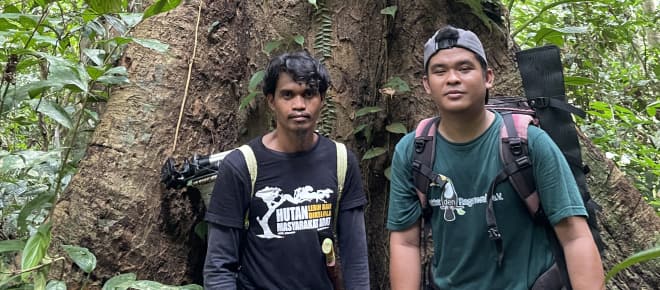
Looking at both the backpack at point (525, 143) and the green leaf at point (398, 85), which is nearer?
the backpack at point (525, 143)

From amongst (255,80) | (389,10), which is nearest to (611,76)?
(389,10)

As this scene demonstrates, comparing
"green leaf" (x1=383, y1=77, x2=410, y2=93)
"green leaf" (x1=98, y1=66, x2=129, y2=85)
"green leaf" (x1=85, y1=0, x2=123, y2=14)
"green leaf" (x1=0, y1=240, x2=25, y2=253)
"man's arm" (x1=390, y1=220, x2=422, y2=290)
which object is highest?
"green leaf" (x1=85, y1=0, x2=123, y2=14)

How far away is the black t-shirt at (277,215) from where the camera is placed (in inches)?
97.3

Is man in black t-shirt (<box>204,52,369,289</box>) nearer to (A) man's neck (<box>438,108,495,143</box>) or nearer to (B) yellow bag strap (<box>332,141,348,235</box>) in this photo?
(B) yellow bag strap (<box>332,141,348,235</box>)

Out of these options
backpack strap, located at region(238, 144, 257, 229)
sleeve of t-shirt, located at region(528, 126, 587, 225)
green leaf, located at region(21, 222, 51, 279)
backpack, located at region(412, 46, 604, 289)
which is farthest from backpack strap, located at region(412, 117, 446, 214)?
green leaf, located at region(21, 222, 51, 279)

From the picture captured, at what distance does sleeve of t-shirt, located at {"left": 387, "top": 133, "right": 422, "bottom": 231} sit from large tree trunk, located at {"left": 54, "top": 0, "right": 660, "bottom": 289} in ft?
3.88

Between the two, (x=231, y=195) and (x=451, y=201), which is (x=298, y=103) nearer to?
(x=231, y=195)

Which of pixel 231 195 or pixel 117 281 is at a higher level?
pixel 231 195

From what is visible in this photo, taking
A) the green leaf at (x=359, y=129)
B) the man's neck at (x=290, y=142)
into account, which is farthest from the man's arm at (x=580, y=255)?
the green leaf at (x=359, y=129)

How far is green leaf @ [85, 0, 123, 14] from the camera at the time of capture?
250 centimetres

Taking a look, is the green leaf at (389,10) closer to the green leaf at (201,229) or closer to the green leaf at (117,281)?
the green leaf at (201,229)

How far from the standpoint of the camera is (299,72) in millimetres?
2561

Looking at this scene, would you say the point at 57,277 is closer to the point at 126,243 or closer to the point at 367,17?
the point at 126,243

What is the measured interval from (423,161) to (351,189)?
1.78 feet
